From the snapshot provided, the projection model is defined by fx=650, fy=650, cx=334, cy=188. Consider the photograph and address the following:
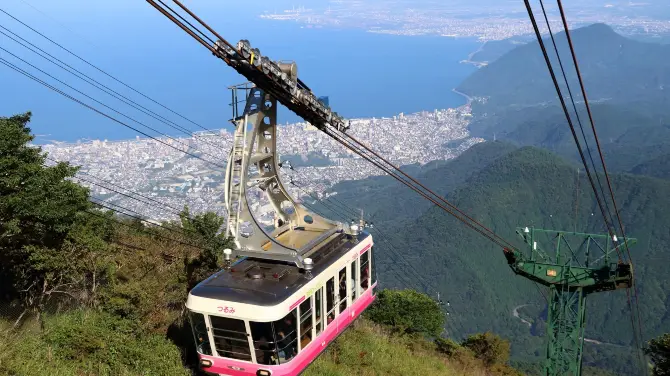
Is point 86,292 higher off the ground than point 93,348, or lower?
higher

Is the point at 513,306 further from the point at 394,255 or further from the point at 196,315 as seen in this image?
the point at 196,315

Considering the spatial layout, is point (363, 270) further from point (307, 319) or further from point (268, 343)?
point (268, 343)

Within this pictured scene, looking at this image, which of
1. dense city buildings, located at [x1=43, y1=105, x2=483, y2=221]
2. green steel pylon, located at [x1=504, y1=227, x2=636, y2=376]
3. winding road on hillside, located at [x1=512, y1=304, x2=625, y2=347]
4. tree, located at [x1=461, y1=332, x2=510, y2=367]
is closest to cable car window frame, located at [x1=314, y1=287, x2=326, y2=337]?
green steel pylon, located at [x1=504, y1=227, x2=636, y2=376]

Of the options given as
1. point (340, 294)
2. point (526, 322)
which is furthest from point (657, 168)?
point (340, 294)

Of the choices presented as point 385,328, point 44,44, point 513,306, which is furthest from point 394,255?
point 44,44

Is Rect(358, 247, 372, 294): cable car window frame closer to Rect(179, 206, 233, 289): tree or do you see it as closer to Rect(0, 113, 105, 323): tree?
Rect(179, 206, 233, 289): tree

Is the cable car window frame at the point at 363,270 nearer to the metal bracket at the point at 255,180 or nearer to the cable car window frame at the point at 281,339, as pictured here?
the metal bracket at the point at 255,180
